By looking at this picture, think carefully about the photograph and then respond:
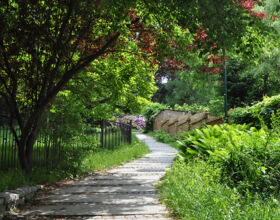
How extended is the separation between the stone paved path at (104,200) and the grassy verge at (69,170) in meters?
0.49

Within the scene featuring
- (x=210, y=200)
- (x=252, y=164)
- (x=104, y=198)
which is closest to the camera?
(x=210, y=200)

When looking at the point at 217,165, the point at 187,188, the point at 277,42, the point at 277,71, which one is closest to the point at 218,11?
the point at 187,188

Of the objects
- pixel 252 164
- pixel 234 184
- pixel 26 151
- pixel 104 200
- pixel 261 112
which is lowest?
pixel 104 200

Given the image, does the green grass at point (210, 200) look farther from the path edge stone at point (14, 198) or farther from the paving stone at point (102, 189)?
the path edge stone at point (14, 198)

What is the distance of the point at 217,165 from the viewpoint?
646 cm

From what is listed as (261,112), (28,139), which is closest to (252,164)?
(261,112)

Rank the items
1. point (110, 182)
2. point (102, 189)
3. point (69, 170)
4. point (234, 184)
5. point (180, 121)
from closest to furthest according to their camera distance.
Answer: point (234, 184)
point (102, 189)
point (110, 182)
point (69, 170)
point (180, 121)

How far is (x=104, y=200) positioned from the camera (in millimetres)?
6273

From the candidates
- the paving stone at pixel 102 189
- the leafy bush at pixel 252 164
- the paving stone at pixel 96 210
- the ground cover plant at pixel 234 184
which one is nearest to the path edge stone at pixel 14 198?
the paving stone at pixel 96 210

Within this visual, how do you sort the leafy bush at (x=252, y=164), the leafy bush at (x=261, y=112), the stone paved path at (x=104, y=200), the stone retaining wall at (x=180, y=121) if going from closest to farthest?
the stone paved path at (x=104, y=200) → the leafy bush at (x=252, y=164) → the leafy bush at (x=261, y=112) → the stone retaining wall at (x=180, y=121)

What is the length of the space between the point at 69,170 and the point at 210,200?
5.39 meters

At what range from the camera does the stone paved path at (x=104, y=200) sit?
5.24 m

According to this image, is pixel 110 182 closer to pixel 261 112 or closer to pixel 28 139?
pixel 28 139

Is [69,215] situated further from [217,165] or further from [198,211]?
[217,165]
